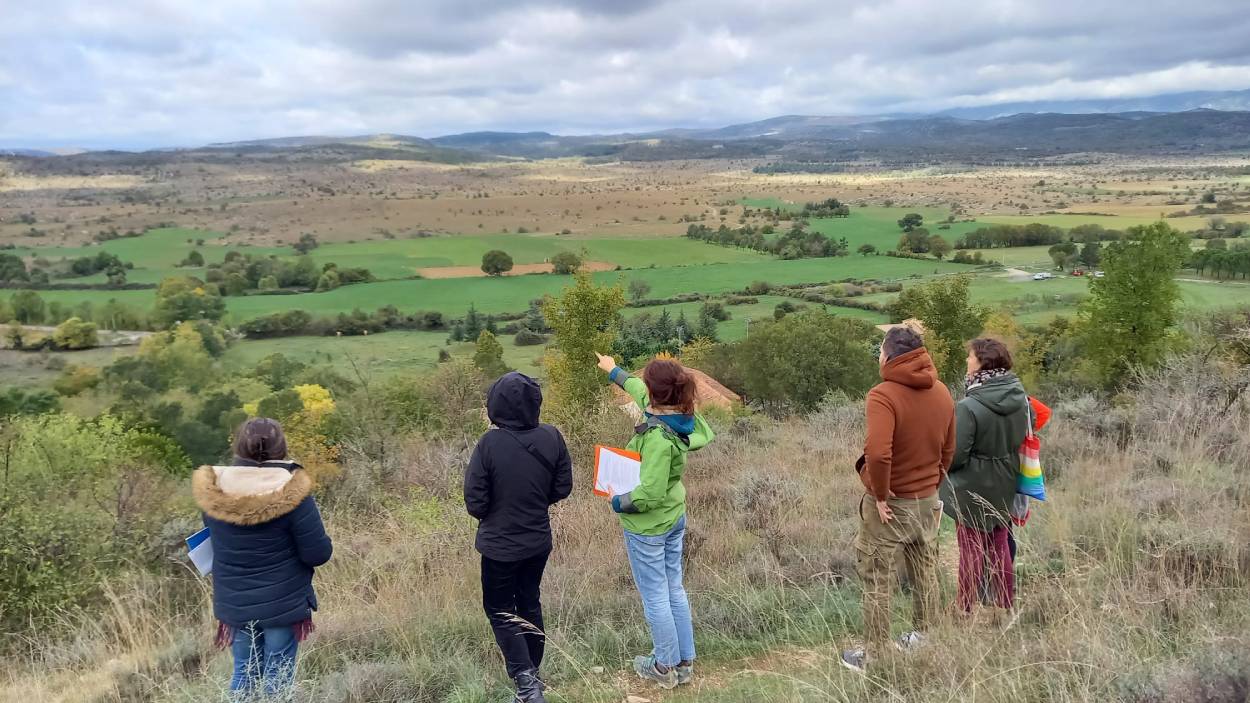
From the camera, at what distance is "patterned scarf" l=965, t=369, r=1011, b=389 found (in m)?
3.48

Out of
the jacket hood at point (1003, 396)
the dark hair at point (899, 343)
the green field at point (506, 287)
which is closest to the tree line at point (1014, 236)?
the green field at point (506, 287)

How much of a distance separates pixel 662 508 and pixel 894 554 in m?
1.05

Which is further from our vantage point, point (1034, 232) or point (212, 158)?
point (212, 158)

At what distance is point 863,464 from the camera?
3320mm

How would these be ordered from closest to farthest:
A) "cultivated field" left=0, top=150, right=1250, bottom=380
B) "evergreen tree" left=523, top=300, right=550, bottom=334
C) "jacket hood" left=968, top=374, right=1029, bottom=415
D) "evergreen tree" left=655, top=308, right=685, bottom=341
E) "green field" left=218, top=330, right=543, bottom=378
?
"jacket hood" left=968, top=374, right=1029, bottom=415 → "green field" left=218, top=330, right=543, bottom=378 → "evergreen tree" left=655, top=308, right=685, bottom=341 → "evergreen tree" left=523, top=300, right=550, bottom=334 → "cultivated field" left=0, top=150, right=1250, bottom=380

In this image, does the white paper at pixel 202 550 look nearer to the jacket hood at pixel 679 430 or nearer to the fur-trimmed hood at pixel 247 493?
the fur-trimmed hood at pixel 247 493

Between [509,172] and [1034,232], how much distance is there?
482 feet

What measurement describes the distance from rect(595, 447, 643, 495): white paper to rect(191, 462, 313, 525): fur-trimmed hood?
1.25 m

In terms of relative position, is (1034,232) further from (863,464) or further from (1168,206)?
(863,464)

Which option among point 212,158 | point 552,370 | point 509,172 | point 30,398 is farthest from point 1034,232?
point 212,158

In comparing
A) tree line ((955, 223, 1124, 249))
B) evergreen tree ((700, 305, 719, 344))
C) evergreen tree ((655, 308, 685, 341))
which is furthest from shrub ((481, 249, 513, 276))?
tree line ((955, 223, 1124, 249))

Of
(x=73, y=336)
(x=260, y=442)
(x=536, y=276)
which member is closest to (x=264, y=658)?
(x=260, y=442)

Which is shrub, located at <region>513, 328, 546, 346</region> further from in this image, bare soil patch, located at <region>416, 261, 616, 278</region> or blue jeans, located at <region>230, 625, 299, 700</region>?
blue jeans, located at <region>230, 625, 299, 700</region>

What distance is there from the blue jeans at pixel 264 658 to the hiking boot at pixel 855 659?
228 centimetres
